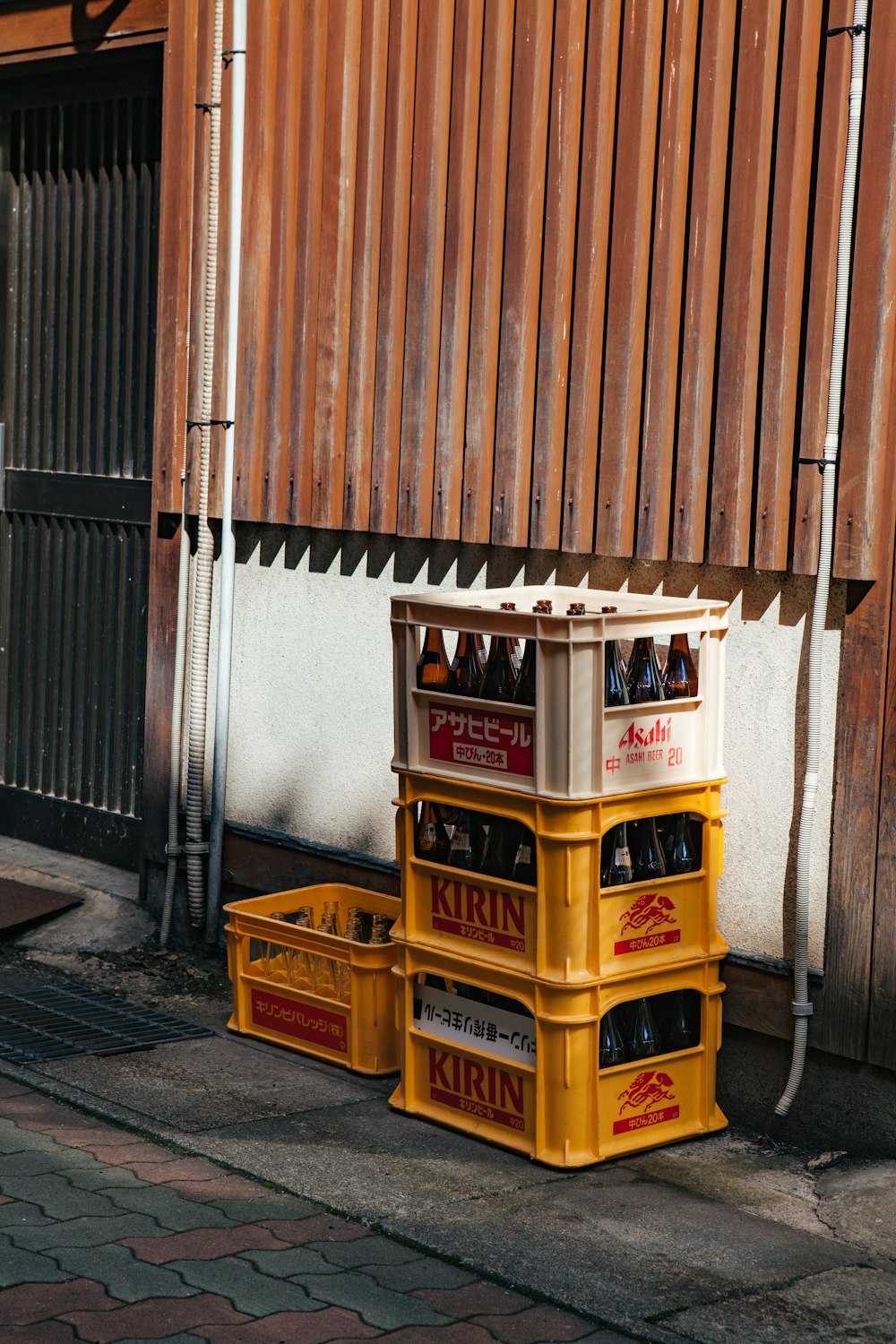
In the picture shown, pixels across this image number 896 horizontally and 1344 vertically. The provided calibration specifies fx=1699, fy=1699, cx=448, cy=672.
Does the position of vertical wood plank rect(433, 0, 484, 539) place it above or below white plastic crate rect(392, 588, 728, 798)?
above

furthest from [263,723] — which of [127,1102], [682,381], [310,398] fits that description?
[682,381]

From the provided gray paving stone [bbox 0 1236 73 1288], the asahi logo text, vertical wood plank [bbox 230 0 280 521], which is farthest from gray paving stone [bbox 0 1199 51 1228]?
vertical wood plank [bbox 230 0 280 521]

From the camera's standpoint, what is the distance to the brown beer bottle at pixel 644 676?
5422 millimetres

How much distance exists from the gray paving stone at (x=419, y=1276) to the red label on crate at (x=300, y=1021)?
1.64 meters

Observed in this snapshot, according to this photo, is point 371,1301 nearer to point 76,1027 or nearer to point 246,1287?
point 246,1287

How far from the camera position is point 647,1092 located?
5363 mm

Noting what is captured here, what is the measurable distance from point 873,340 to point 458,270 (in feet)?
6.04

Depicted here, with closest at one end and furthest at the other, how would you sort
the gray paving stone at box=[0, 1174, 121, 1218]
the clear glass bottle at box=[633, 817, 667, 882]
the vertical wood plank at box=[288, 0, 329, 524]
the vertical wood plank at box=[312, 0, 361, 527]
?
1. the gray paving stone at box=[0, 1174, 121, 1218]
2. the clear glass bottle at box=[633, 817, 667, 882]
3. the vertical wood plank at box=[312, 0, 361, 527]
4. the vertical wood plank at box=[288, 0, 329, 524]

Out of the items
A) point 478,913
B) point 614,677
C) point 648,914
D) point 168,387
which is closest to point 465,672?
point 614,677

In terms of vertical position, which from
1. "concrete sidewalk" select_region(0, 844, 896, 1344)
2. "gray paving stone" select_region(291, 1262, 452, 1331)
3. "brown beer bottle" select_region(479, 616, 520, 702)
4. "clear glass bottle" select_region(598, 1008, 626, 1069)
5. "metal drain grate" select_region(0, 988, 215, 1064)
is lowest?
"metal drain grate" select_region(0, 988, 215, 1064)

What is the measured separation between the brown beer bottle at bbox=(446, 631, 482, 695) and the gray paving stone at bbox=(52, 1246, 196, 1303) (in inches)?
77.7

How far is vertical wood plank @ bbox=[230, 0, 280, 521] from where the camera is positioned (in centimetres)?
711

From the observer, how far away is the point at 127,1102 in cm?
566

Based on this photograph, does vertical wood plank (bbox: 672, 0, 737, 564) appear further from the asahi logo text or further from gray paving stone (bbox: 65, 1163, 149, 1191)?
gray paving stone (bbox: 65, 1163, 149, 1191)
